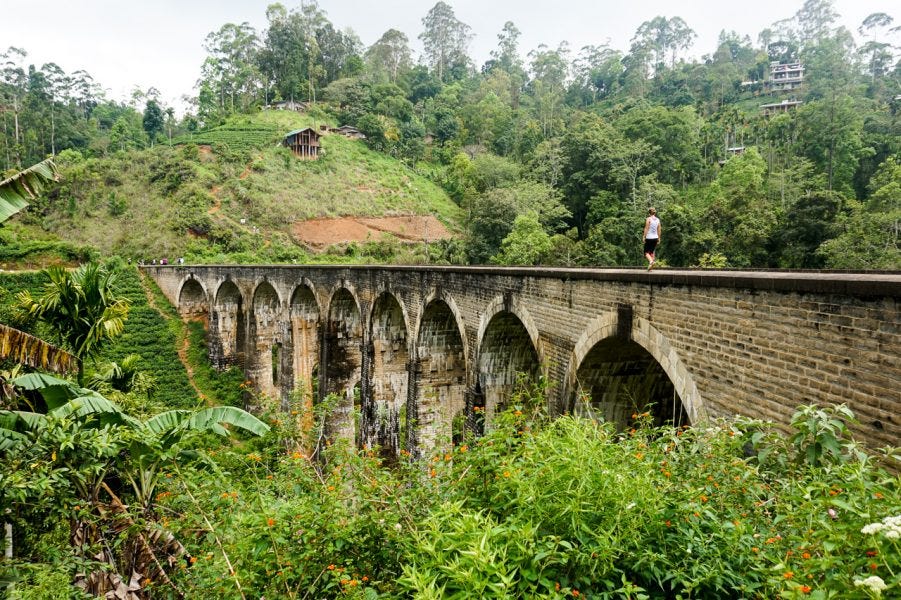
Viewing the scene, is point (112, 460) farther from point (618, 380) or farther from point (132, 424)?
point (618, 380)

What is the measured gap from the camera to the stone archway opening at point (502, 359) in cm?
1042

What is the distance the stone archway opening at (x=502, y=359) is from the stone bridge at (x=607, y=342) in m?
0.03

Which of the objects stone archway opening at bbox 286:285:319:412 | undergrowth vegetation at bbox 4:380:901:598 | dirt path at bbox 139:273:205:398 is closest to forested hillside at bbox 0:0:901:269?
dirt path at bbox 139:273:205:398

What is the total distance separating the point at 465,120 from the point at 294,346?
53149 mm

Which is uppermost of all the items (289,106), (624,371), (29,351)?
(289,106)

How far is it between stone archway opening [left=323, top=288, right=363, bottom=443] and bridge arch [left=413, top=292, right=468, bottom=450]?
519 cm

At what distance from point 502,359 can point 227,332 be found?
20.6 m

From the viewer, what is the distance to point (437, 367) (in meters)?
13.5

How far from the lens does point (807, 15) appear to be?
7156 centimetres

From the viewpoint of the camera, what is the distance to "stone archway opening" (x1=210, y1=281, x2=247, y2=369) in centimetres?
2673

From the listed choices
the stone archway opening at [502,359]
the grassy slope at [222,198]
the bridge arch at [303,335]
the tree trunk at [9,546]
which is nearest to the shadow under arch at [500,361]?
the stone archway opening at [502,359]

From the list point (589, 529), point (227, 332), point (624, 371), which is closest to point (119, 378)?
point (624, 371)

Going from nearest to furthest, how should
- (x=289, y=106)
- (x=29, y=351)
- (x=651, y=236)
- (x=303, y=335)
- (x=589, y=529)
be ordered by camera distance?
(x=589, y=529) < (x=29, y=351) < (x=651, y=236) < (x=303, y=335) < (x=289, y=106)

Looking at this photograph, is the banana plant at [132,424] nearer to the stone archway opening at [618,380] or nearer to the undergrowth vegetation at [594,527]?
the undergrowth vegetation at [594,527]
